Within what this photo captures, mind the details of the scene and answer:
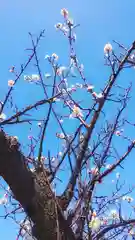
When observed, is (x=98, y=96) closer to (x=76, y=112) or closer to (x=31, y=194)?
(x=76, y=112)

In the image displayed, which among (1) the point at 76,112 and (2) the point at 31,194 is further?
(1) the point at 76,112

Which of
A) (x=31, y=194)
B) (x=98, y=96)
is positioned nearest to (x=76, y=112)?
(x=98, y=96)

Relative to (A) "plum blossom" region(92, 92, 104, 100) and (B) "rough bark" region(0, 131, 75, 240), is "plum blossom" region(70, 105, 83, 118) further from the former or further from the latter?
(B) "rough bark" region(0, 131, 75, 240)

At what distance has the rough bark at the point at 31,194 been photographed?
1770 mm

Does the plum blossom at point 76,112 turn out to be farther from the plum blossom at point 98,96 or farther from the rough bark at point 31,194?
the rough bark at point 31,194

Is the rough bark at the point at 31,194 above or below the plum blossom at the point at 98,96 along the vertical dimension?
below

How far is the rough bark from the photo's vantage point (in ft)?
5.81

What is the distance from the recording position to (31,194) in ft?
6.01

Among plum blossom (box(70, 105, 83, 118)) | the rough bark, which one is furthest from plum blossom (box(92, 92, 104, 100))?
the rough bark

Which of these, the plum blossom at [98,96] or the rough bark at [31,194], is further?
the plum blossom at [98,96]

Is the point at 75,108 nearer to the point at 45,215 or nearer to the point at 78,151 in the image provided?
the point at 78,151

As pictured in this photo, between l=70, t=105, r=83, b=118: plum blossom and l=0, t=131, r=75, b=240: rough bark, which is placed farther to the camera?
l=70, t=105, r=83, b=118: plum blossom

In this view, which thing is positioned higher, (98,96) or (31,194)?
(98,96)

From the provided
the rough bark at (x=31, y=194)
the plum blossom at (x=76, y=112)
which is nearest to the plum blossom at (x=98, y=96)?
the plum blossom at (x=76, y=112)
